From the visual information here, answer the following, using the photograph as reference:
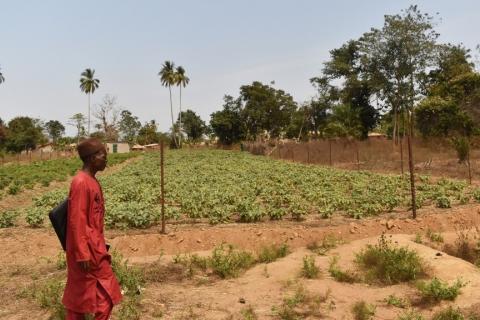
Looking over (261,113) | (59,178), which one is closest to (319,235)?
(59,178)

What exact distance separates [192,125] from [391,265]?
217 feet

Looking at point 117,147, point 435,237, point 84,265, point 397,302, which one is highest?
point 117,147

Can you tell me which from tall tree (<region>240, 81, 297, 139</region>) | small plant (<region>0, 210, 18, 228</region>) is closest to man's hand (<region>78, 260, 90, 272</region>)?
small plant (<region>0, 210, 18, 228</region>)

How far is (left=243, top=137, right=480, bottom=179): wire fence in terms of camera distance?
19.5 metres

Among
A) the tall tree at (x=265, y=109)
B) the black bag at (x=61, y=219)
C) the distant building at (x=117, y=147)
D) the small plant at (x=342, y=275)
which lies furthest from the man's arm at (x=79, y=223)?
the distant building at (x=117, y=147)

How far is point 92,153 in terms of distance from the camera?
369 centimetres

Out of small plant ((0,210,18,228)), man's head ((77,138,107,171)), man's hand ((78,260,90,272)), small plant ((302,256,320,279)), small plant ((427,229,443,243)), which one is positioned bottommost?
small plant ((302,256,320,279))

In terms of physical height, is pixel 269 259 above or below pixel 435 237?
below

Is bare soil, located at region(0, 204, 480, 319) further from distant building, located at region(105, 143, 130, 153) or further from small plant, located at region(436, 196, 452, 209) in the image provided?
distant building, located at region(105, 143, 130, 153)

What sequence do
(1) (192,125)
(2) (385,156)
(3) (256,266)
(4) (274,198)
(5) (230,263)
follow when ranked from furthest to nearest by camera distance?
1. (1) (192,125)
2. (2) (385,156)
3. (4) (274,198)
4. (3) (256,266)
5. (5) (230,263)

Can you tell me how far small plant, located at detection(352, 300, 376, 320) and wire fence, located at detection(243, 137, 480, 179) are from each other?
13518mm

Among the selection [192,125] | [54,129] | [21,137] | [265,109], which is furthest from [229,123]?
[54,129]

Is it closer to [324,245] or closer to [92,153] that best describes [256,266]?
[324,245]

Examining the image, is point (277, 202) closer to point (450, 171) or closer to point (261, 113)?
point (450, 171)
